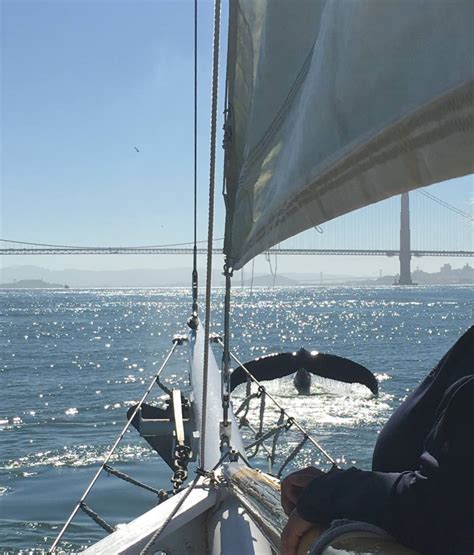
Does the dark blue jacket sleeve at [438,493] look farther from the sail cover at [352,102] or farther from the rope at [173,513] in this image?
the rope at [173,513]

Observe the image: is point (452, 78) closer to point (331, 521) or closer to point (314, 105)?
point (314, 105)

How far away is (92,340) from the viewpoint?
4003 cm

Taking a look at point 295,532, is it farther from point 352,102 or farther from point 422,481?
point 352,102

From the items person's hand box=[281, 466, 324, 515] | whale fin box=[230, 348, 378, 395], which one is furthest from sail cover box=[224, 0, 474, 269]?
whale fin box=[230, 348, 378, 395]

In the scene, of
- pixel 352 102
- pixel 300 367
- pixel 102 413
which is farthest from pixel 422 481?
pixel 102 413

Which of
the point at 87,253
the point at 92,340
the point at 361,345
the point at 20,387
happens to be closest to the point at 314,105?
the point at 20,387

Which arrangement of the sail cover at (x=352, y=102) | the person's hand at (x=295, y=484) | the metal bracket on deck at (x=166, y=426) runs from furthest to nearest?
the metal bracket on deck at (x=166, y=426) < the person's hand at (x=295, y=484) < the sail cover at (x=352, y=102)

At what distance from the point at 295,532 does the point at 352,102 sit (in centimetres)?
86

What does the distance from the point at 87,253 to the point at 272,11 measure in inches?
3548

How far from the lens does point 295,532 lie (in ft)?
4.58

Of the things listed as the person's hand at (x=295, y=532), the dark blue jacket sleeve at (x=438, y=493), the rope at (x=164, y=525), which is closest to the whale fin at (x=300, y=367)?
the rope at (x=164, y=525)

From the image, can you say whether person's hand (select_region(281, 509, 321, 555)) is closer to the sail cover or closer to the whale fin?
the sail cover

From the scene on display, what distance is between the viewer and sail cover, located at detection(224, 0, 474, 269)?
1.09 metres

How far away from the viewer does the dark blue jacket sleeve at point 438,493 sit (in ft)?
3.67
